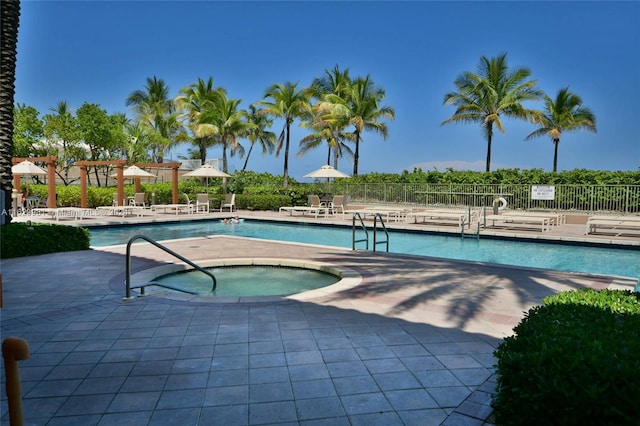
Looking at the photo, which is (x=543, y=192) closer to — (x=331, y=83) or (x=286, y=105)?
(x=286, y=105)

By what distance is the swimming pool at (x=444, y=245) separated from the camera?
10.5 m

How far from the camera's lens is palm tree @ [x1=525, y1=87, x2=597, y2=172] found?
3091 centimetres

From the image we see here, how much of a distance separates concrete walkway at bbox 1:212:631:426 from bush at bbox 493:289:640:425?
476mm

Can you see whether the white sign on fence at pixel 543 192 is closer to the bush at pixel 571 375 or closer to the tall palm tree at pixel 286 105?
the tall palm tree at pixel 286 105

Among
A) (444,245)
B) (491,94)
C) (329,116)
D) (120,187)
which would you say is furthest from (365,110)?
(444,245)

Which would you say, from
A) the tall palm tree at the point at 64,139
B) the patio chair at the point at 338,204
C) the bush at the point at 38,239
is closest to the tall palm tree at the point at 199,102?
the tall palm tree at the point at 64,139

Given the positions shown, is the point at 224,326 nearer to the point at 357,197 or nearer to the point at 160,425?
the point at 160,425

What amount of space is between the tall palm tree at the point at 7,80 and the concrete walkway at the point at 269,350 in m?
3.96

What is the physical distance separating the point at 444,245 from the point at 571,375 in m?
11.1

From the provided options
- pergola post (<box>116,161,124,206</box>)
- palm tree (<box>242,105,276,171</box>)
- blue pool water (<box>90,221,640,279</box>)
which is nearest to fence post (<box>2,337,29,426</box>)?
blue pool water (<box>90,221,640,279</box>)

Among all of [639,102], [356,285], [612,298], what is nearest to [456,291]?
[356,285]

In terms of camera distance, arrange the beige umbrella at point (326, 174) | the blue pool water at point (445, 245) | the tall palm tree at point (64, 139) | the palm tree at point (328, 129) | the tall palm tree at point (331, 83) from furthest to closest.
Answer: the tall palm tree at point (331, 83) → the palm tree at point (328, 129) → the tall palm tree at point (64, 139) → the beige umbrella at point (326, 174) → the blue pool water at point (445, 245)

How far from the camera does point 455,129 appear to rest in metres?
26.8

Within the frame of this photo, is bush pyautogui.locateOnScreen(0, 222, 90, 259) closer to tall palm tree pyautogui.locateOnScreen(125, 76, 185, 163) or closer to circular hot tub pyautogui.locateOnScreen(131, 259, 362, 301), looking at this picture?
circular hot tub pyautogui.locateOnScreen(131, 259, 362, 301)
